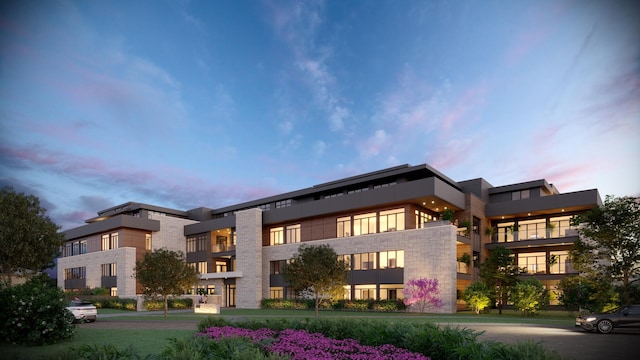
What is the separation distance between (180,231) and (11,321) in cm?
5120

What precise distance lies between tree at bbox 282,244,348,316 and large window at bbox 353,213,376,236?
1233 centimetres

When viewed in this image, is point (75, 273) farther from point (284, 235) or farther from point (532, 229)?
point (532, 229)

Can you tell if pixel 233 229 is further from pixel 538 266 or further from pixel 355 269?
pixel 538 266

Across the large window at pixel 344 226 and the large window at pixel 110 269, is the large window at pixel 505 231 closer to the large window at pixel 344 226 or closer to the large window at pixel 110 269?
the large window at pixel 344 226

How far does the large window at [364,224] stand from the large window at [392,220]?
3.57ft

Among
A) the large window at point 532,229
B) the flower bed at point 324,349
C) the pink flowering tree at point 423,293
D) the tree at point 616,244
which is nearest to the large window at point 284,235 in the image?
the pink flowering tree at point 423,293

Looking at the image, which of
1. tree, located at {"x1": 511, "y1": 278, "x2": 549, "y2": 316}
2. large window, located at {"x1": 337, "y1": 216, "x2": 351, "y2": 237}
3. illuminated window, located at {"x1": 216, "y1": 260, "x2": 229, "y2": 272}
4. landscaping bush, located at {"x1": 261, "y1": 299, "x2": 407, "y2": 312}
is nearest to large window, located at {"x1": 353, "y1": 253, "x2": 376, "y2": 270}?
large window, located at {"x1": 337, "y1": 216, "x2": 351, "y2": 237}

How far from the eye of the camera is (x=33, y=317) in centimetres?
1459

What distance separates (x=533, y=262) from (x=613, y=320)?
89.3 ft

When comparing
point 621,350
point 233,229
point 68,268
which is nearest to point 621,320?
point 621,350

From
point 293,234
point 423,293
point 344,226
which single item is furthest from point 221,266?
point 423,293

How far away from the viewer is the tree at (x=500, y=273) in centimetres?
3856

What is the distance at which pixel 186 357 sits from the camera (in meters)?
7.06

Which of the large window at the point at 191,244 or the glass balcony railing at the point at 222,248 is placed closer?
the glass balcony railing at the point at 222,248
